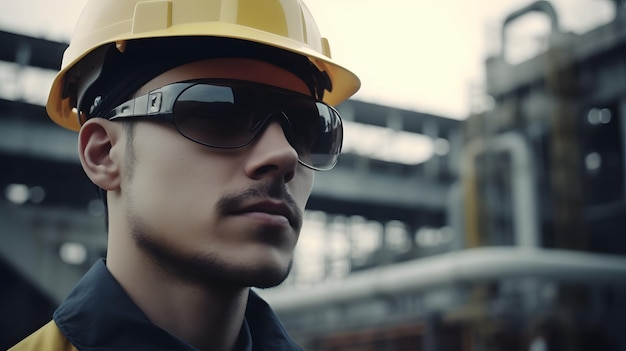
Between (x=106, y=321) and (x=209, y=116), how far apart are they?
0.48 m

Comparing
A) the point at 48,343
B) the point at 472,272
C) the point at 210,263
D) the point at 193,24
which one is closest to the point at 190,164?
the point at 210,263

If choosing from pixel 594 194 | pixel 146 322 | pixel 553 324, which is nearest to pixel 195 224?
pixel 146 322

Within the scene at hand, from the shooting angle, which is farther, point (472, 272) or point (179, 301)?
point (472, 272)

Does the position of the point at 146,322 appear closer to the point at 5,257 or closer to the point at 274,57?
the point at 274,57

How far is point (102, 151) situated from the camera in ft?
5.30

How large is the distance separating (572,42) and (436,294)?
689 cm

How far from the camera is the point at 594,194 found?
1838 centimetres

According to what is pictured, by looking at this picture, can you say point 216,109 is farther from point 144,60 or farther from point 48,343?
point 48,343

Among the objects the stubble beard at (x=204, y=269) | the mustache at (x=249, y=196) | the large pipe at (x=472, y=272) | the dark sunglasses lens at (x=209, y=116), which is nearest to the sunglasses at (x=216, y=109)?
the dark sunglasses lens at (x=209, y=116)

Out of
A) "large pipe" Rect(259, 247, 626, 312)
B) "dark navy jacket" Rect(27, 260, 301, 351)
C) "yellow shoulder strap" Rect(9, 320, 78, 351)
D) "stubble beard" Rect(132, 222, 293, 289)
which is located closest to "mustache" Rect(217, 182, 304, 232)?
"stubble beard" Rect(132, 222, 293, 289)

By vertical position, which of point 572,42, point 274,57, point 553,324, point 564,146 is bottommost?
point 553,324

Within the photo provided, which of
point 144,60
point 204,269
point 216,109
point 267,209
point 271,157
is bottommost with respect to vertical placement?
point 204,269

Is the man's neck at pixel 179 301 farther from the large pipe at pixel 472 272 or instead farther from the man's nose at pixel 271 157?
the large pipe at pixel 472 272

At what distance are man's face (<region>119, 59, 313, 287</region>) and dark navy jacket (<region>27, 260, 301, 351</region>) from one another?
0.12 metres
